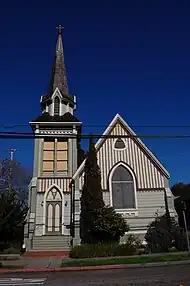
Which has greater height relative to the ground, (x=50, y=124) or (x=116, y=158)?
(x=50, y=124)

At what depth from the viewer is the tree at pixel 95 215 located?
68.5 feet

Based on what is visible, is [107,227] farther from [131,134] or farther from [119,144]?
[131,134]

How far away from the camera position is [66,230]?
78.3ft

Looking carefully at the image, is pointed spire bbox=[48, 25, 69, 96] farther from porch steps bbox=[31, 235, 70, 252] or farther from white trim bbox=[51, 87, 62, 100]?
porch steps bbox=[31, 235, 70, 252]

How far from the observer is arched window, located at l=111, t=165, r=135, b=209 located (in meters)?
24.1

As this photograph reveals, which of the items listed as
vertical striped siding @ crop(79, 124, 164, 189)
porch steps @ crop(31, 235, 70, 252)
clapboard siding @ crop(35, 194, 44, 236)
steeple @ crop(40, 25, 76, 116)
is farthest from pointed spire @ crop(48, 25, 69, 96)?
porch steps @ crop(31, 235, 70, 252)

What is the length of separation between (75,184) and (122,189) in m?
3.99

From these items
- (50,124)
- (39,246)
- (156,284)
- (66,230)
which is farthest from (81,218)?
(156,284)

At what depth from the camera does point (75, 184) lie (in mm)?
24219

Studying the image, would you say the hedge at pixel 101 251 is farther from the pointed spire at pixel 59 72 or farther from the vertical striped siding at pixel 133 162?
the pointed spire at pixel 59 72

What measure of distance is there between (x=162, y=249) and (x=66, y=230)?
27.5 feet

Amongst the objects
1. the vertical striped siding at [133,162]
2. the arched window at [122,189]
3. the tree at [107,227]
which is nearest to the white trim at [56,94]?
the vertical striped siding at [133,162]

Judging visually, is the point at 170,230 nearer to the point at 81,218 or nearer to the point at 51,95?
the point at 81,218

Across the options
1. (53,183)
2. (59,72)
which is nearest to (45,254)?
(53,183)
